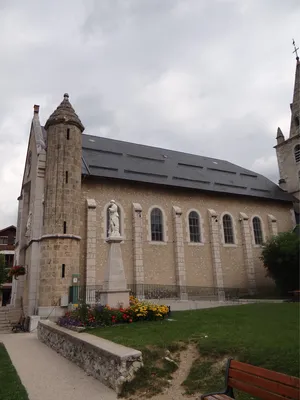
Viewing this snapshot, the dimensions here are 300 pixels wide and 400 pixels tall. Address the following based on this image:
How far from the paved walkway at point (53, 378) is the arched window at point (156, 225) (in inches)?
462

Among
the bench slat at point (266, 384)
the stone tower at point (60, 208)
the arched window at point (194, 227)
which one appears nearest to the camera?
the bench slat at point (266, 384)

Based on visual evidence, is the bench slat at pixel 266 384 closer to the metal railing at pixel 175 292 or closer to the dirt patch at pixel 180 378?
the dirt patch at pixel 180 378

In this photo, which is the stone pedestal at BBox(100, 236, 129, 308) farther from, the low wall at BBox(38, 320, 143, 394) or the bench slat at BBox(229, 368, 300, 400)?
the bench slat at BBox(229, 368, 300, 400)

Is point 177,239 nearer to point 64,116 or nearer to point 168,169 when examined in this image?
point 168,169

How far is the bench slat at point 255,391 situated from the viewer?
348cm

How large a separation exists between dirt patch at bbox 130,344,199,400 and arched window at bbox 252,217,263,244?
19.9 metres

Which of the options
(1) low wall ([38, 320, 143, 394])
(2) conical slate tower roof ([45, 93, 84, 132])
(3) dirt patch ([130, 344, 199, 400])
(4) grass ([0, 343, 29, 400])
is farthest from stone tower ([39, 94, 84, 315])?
(3) dirt patch ([130, 344, 199, 400])

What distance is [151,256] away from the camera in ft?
67.6

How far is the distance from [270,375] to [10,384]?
5209mm

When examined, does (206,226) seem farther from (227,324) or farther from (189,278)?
(227,324)

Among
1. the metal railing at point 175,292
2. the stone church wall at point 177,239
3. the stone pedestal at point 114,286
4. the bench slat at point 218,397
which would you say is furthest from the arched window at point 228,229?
the bench slat at point 218,397

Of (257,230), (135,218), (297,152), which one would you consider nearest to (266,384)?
(135,218)

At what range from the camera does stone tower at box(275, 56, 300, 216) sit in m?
30.0

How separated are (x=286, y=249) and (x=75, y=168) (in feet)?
44.8
